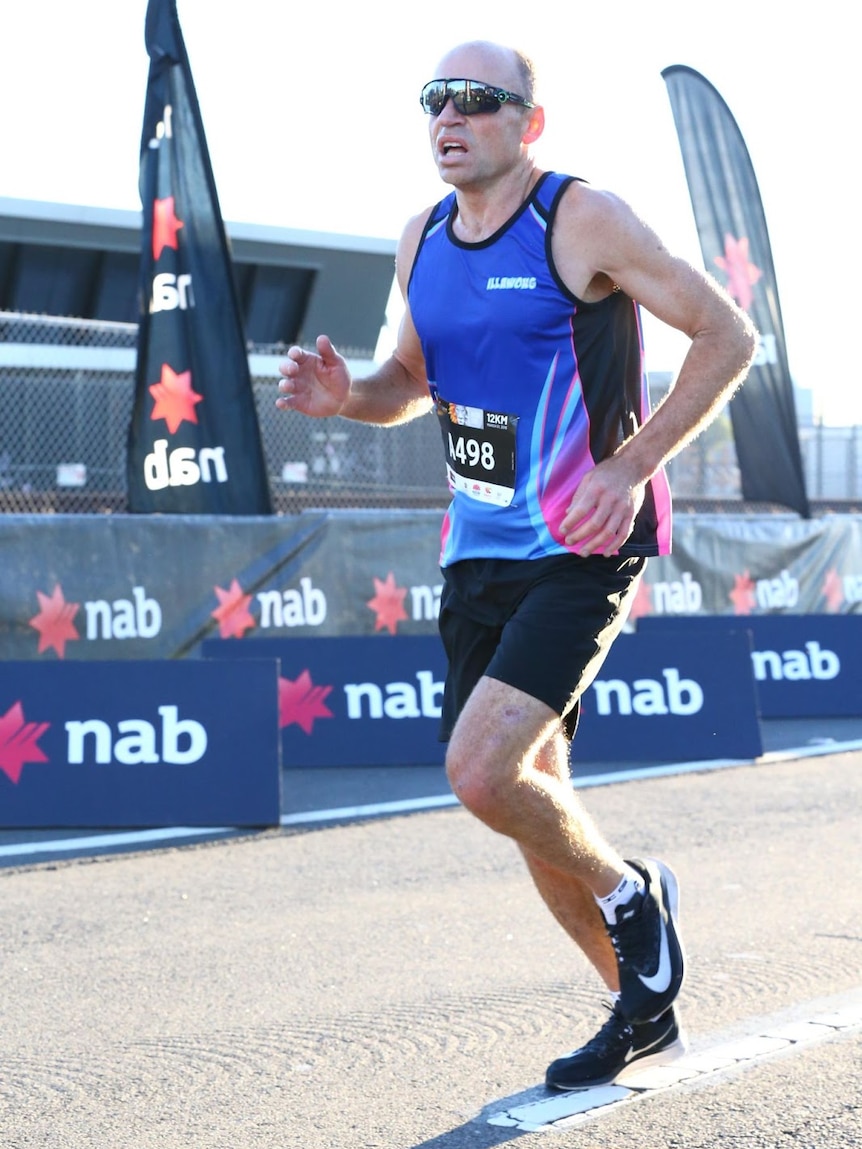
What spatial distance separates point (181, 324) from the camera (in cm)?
1156

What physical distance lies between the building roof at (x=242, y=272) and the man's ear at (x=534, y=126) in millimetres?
19176

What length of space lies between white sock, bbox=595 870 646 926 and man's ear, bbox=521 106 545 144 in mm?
1708

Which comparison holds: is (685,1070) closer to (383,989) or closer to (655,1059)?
(655,1059)

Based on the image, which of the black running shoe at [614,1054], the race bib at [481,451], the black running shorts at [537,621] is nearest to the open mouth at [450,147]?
the race bib at [481,451]

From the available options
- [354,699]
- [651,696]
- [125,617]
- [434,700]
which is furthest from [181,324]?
[651,696]

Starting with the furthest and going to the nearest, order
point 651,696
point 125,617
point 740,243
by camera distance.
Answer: point 740,243 → point 125,617 → point 651,696

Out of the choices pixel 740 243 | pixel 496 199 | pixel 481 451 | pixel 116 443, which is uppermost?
pixel 740 243

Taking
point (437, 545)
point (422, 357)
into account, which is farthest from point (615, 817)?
point (437, 545)

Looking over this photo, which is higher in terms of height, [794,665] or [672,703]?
[794,665]

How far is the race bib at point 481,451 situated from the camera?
3.69 meters

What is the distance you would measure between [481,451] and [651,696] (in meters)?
6.36

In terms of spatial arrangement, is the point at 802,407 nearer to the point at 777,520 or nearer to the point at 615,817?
the point at 777,520

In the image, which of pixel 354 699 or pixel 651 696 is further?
pixel 651 696

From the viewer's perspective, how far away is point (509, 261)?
3629 millimetres
